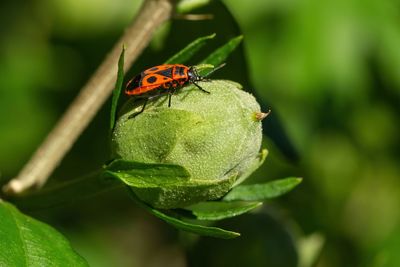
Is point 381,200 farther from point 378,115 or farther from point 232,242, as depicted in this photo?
point 232,242

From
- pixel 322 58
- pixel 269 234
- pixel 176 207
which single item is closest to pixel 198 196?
pixel 176 207

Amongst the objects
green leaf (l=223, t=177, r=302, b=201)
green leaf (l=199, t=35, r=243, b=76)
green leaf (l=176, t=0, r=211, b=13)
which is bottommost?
green leaf (l=223, t=177, r=302, b=201)

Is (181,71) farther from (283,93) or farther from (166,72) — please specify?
(283,93)

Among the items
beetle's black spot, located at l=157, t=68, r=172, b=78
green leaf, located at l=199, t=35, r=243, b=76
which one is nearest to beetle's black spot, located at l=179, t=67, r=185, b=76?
beetle's black spot, located at l=157, t=68, r=172, b=78

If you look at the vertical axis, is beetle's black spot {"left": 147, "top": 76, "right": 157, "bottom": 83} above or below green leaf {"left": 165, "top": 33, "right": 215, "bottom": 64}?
below

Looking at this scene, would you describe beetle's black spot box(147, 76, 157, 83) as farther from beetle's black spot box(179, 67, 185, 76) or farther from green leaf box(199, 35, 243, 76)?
green leaf box(199, 35, 243, 76)

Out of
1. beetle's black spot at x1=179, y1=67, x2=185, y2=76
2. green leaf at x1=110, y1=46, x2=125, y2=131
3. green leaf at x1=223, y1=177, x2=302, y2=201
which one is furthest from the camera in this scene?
green leaf at x1=223, y1=177, x2=302, y2=201

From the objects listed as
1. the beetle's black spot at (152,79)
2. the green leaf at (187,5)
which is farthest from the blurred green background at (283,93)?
the beetle's black spot at (152,79)
